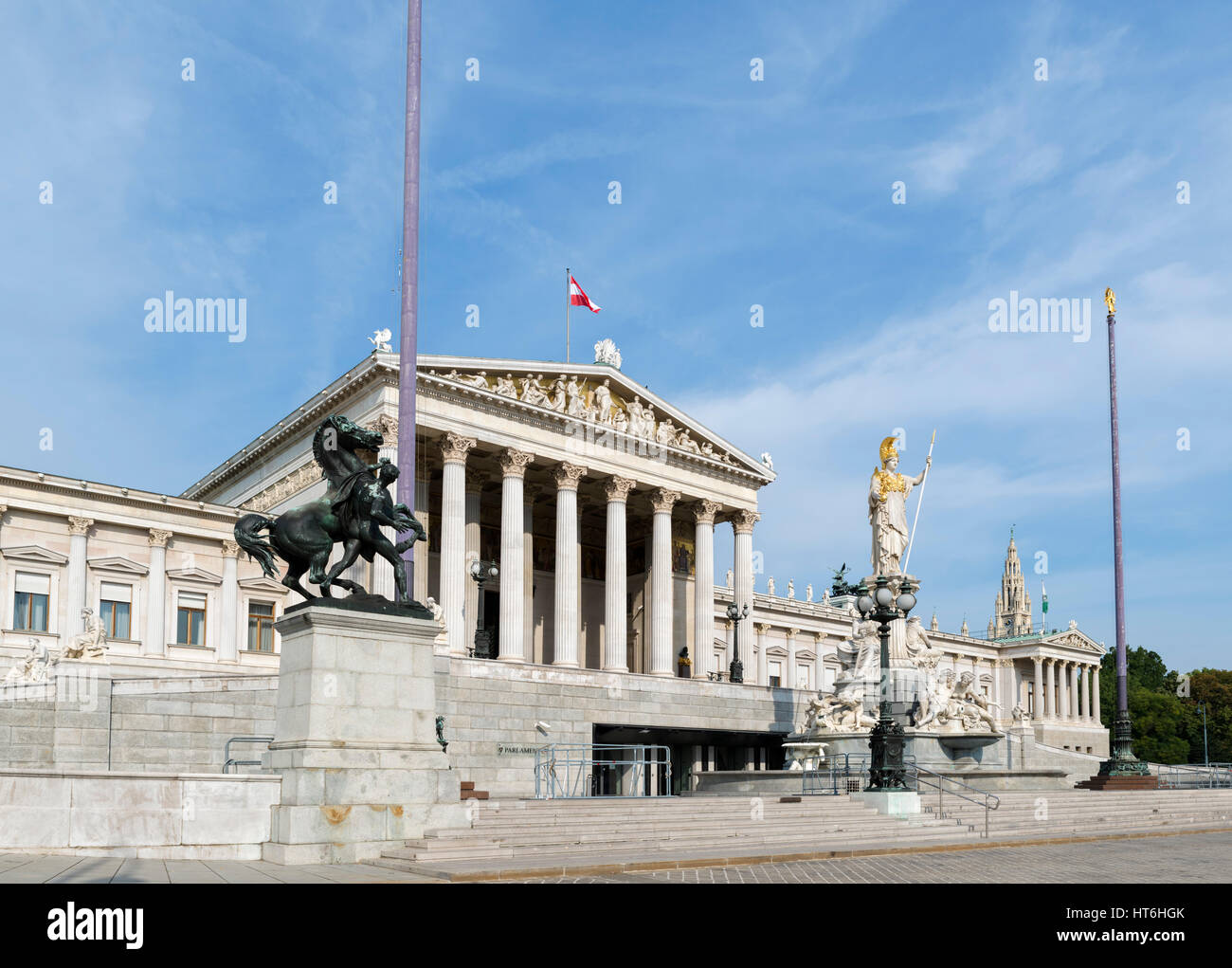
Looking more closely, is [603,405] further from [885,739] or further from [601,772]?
[885,739]

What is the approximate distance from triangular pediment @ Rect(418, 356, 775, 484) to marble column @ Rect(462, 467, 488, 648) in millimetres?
5668

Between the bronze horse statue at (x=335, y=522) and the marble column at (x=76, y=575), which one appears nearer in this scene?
the bronze horse statue at (x=335, y=522)

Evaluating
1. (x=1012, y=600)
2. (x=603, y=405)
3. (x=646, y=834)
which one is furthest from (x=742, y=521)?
(x=1012, y=600)

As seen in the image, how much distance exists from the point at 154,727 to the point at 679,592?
34500mm

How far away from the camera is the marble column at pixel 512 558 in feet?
162

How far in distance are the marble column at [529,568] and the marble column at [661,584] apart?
19.5 ft

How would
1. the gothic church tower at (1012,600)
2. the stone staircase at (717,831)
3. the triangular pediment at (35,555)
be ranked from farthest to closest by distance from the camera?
the gothic church tower at (1012,600)
the triangular pediment at (35,555)
the stone staircase at (717,831)

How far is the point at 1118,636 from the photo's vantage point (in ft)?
123

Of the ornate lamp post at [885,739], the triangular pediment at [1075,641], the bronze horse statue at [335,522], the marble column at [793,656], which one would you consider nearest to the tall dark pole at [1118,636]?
the ornate lamp post at [885,739]

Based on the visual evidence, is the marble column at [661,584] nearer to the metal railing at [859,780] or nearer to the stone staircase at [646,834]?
the metal railing at [859,780]

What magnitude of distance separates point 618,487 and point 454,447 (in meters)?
9.27
